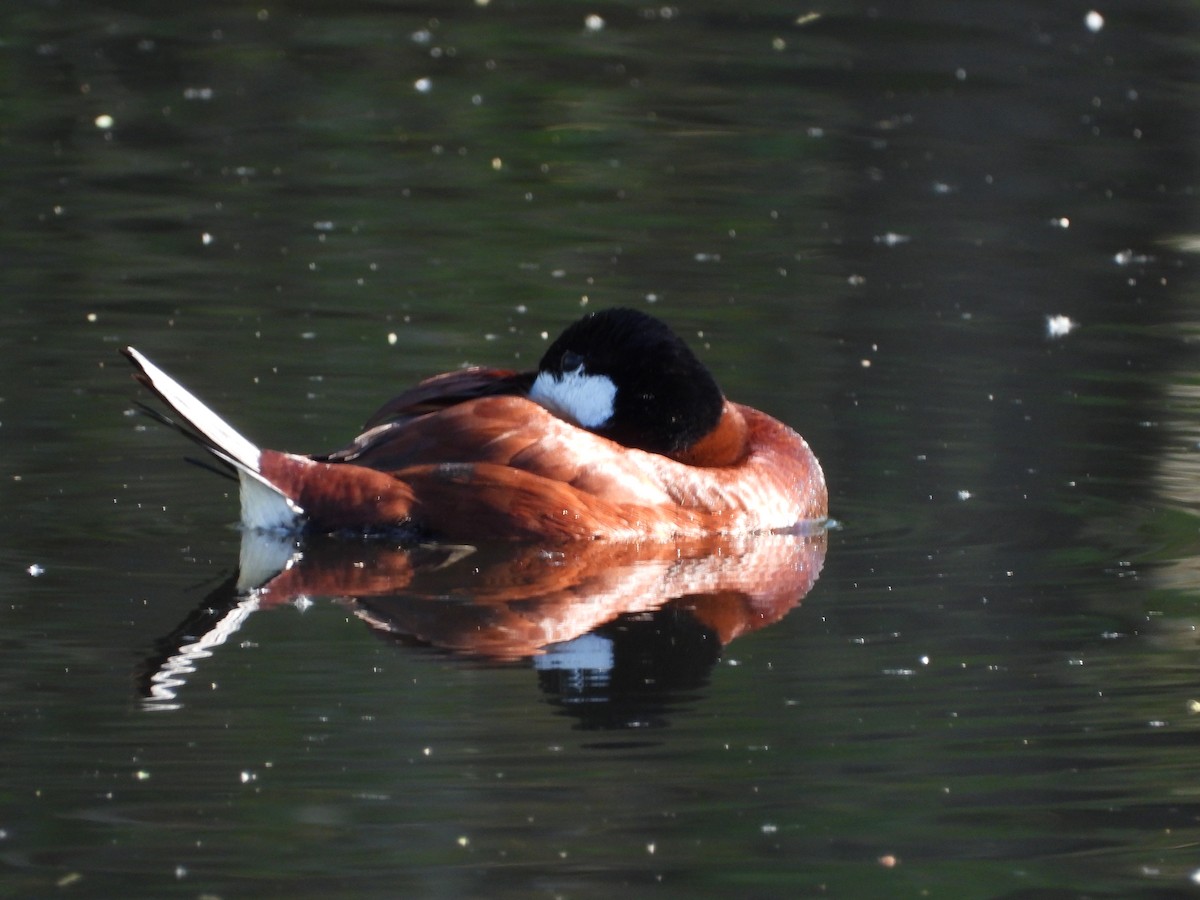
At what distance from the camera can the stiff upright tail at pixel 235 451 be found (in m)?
6.29

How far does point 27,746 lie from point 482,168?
8.40 m

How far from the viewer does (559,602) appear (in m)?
6.30

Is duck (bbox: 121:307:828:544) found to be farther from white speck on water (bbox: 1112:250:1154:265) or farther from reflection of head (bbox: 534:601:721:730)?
white speck on water (bbox: 1112:250:1154:265)

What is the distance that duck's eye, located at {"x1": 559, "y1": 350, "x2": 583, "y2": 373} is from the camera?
7230 millimetres

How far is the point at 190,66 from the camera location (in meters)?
15.1

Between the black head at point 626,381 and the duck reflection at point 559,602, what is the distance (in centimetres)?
45

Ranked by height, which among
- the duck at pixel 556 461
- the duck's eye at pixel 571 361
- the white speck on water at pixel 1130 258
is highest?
the duck's eye at pixel 571 361

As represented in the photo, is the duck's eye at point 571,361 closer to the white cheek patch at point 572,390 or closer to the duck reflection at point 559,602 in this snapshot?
the white cheek patch at point 572,390

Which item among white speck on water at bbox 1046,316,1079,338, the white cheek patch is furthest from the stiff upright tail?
white speck on water at bbox 1046,316,1079,338

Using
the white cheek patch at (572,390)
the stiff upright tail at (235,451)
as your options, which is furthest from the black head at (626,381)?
the stiff upright tail at (235,451)

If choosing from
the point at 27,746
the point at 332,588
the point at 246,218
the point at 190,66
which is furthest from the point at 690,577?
the point at 190,66

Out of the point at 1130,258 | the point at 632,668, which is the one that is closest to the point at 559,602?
the point at 632,668

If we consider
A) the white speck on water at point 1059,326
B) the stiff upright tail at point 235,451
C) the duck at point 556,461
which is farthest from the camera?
the white speck on water at point 1059,326

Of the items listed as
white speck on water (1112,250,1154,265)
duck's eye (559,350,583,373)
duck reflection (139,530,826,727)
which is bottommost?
white speck on water (1112,250,1154,265)
